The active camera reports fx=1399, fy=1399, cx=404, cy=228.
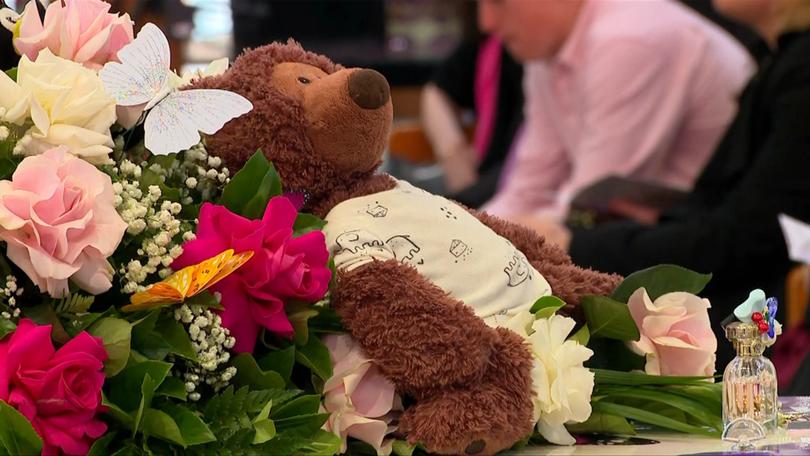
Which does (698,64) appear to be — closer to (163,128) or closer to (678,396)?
(678,396)

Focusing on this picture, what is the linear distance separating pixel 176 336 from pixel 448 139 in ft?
11.4

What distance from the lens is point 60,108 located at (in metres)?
0.91

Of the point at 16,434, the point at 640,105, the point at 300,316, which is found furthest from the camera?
the point at 640,105

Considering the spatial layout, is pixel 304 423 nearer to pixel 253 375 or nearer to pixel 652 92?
pixel 253 375

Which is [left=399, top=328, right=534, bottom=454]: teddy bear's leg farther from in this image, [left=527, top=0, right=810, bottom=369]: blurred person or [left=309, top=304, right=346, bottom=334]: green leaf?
[left=527, top=0, right=810, bottom=369]: blurred person

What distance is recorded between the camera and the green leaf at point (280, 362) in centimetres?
93

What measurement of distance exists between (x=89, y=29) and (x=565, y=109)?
2.12 metres

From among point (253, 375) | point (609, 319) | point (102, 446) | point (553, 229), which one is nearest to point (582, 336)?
point (609, 319)

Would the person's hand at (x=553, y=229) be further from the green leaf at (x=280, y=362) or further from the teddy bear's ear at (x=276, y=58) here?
the green leaf at (x=280, y=362)

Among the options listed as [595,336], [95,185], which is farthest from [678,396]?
[95,185]

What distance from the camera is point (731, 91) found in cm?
280

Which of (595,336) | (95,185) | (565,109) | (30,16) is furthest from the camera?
(565,109)

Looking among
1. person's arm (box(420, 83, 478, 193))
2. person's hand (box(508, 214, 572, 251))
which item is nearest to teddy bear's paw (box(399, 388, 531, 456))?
person's hand (box(508, 214, 572, 251))

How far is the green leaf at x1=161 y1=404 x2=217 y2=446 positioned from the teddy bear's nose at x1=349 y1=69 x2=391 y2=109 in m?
0.27
